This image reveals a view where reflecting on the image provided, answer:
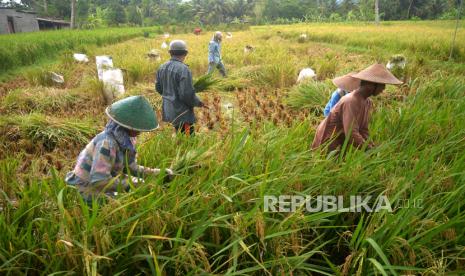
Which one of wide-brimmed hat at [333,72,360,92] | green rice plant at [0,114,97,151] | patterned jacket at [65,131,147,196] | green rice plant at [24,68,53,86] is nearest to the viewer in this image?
patterned jacket at [65,131,147,196]

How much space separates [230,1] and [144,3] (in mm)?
12671

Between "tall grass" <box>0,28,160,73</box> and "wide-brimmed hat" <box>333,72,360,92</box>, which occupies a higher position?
"tall grass" <box>0,28,160,73</box>

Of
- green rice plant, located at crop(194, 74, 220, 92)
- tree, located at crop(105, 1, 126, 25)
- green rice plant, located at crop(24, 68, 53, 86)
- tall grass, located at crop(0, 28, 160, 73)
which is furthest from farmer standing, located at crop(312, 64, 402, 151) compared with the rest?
tree, located at crop(105, 1, 126, 25)

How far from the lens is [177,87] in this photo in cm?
324

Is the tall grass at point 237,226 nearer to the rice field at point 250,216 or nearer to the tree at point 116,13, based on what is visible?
the rice field at point 250,216

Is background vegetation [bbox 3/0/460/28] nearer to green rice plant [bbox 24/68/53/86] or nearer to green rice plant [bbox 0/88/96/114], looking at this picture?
green rice plant [bbox 24/68/53/86]

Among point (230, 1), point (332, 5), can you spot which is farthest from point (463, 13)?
point (230, 1)

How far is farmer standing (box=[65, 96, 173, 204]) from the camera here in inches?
60.9

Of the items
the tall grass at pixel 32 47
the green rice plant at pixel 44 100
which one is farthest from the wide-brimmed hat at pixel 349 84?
the tall grass at pixel 32 47

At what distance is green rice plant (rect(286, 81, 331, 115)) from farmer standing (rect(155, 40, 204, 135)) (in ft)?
5.41

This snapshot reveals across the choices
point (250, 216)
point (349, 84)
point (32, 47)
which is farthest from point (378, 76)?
point (32, 47)

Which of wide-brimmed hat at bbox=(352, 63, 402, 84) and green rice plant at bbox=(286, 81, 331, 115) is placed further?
green rice plant at bbox=(286, 81, 331, 115)

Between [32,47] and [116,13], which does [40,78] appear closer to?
[32,47]

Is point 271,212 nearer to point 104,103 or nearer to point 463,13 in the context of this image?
point 104,103
